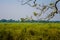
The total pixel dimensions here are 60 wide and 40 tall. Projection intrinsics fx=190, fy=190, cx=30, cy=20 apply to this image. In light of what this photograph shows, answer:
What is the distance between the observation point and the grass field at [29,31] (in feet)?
14.5

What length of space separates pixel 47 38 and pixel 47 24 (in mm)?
417

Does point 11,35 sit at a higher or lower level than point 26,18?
lower

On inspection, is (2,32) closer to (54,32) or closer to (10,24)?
(10,24)

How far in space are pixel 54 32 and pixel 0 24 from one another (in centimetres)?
135

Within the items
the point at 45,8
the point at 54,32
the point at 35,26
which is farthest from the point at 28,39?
the point at 45,8

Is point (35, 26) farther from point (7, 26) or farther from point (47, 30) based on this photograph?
point (7, 26)

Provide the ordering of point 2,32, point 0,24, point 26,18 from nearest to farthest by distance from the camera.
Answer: point 2,32 → point 0,24 → point 26,18

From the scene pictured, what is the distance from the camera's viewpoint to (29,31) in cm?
457

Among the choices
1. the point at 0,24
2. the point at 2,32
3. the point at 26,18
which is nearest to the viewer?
the point at 2,32

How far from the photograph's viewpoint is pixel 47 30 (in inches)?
185

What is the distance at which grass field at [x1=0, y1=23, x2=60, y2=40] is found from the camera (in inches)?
175

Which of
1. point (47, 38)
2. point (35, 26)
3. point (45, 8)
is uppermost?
point (45, 8)

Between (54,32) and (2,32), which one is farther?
(54,32)

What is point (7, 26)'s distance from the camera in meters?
4.54
